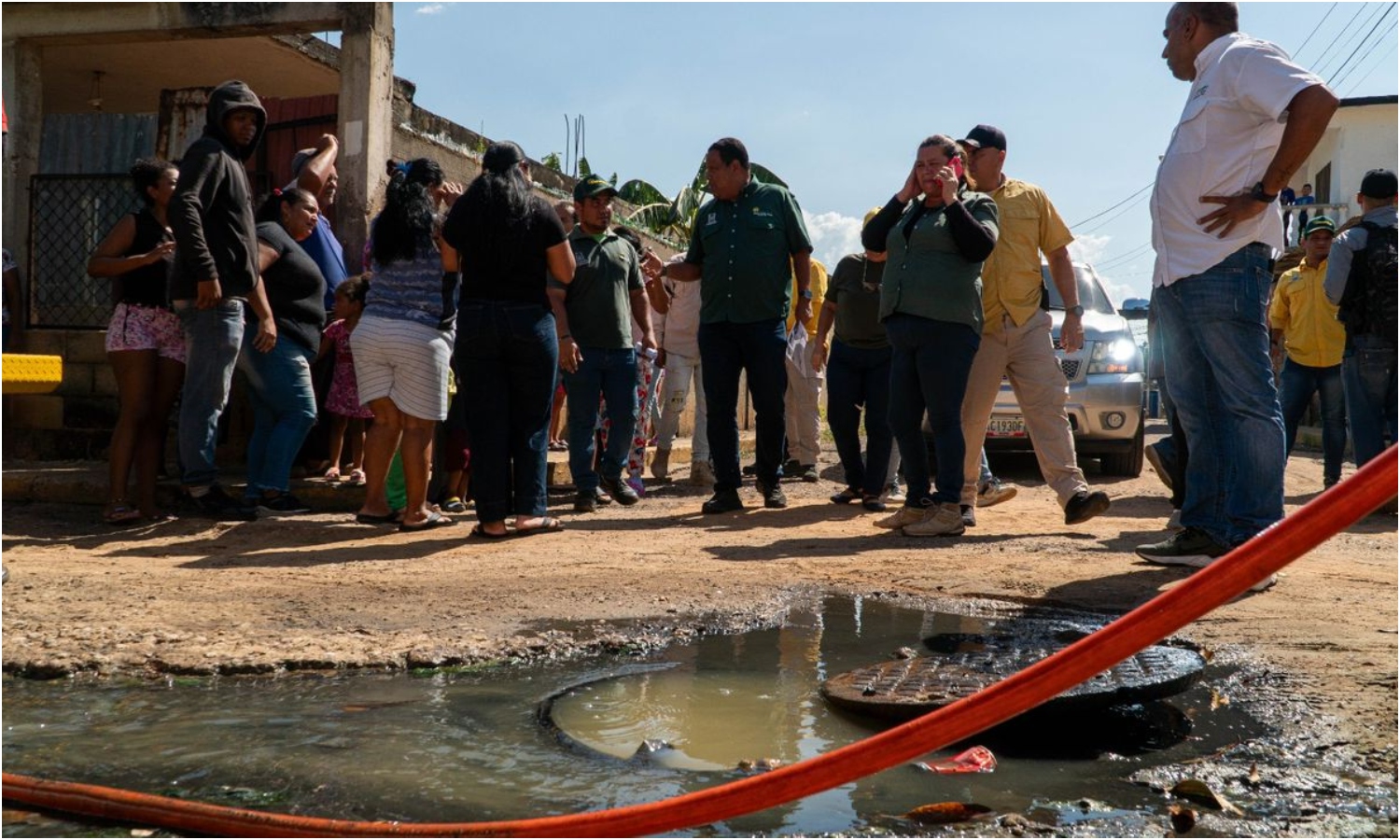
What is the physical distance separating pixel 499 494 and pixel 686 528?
3.46 feet

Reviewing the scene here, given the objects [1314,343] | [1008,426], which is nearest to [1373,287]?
[1314,343]

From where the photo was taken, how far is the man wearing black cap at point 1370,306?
24.9 ft

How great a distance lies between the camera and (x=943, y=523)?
630cm

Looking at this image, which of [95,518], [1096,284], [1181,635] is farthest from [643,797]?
[1096,284]

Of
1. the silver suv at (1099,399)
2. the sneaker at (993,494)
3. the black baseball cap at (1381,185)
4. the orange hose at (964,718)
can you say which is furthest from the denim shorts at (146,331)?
the black baseball cap at (1381,185)

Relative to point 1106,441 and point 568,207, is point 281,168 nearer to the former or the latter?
point 568,207

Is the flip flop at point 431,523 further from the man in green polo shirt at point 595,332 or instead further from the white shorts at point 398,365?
the man in green polo shirt at point 595,332

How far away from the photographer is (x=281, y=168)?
9961 mm

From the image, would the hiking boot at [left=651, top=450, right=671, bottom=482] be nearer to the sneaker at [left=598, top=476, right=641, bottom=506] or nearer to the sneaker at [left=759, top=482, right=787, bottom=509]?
the sneaker at [left=598, top=476, right=641, bottom=506]

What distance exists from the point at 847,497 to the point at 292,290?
3.49 metres

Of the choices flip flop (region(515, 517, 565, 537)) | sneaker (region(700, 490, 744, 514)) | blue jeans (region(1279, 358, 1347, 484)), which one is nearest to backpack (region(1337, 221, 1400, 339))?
blue jeans (region(1279, 358, 1347, 484))

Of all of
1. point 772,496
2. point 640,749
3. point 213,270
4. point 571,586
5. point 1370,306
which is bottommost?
point 640,749

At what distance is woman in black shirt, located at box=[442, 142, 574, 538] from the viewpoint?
614 centimetres

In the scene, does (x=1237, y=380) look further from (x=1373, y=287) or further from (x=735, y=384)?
(x=1373, y=287)
